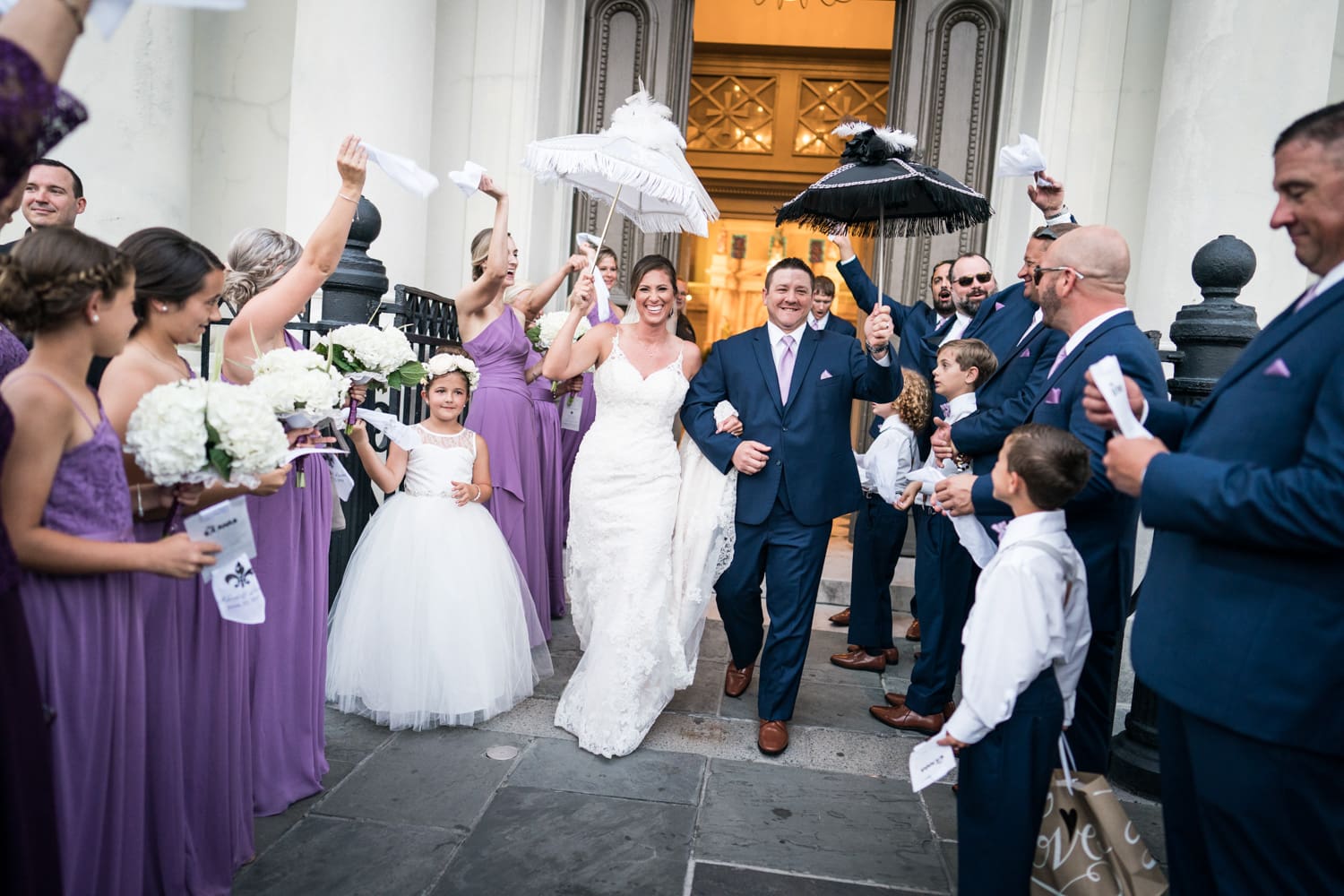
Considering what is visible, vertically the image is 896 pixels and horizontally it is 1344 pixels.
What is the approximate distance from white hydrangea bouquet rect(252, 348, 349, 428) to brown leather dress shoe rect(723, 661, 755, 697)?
2680 mm

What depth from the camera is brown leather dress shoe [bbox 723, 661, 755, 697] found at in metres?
4.79

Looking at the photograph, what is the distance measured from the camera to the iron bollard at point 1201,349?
3803mm

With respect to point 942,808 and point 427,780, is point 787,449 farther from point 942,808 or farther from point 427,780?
point 427,780

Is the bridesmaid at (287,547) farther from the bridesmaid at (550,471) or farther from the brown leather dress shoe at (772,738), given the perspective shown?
the bridesmaid at (550,471)

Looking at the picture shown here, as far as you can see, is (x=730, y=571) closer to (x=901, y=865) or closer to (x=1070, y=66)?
(x=901, y=865)

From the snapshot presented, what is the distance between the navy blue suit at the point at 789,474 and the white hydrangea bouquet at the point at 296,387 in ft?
6.58

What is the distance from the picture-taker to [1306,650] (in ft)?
5.92

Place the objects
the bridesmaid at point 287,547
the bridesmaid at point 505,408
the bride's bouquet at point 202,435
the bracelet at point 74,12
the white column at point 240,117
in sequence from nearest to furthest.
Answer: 1. the bracelet at point 74,12
2. the bride's bouquet at point 202,435
3. the bridesmaid at point 287,547
4. the bridesmaid at point 505,408
5. the white column at point 240,117

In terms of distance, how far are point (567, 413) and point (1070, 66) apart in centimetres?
492

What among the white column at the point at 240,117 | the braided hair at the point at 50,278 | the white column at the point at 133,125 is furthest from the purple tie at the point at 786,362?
the white column at the point at 240,117

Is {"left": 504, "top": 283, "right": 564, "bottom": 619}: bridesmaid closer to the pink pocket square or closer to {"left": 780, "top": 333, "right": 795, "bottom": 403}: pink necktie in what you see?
{"left": 780, "top": 333, "right": 795, "bottom": 403}: pink necktie

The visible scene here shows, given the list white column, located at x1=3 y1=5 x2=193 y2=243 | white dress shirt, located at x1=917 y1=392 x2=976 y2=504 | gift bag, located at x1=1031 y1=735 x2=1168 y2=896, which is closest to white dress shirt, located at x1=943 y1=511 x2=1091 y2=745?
gift bag, located at x1=1031 y1=735 x2=1168 y2=896

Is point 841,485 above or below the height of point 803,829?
above

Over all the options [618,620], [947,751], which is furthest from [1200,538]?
[618,620]
